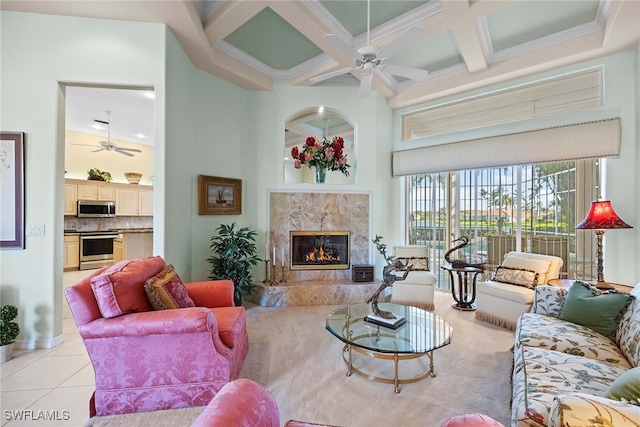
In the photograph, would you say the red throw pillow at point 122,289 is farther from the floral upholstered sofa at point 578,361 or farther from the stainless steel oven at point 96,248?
the stainless steel oven at point 96,248

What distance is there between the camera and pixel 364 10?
2955mm

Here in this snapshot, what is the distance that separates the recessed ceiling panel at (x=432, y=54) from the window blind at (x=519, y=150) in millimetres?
1171

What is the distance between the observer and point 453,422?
0.87 meters

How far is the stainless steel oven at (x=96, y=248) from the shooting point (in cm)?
635

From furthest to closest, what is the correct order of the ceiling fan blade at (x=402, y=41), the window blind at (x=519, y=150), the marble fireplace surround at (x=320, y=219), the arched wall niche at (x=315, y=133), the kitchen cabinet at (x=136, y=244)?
the kitchen cabinet at (x=136, y=244) < the arched wall niche at (x=315, y=133) < the marble fireplace surround at (x=320, y=219) < the window blind at (x=519, y=150) < the ceiling fan blade at (x=402, y=41)

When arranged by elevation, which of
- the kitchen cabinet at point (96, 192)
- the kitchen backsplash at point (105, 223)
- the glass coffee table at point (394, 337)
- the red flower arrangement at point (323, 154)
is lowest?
the glass coffee table at point (394, 337)

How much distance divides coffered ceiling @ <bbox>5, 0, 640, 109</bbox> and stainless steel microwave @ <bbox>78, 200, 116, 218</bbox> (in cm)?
474

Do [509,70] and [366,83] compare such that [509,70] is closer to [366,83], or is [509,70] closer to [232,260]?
[366,83]

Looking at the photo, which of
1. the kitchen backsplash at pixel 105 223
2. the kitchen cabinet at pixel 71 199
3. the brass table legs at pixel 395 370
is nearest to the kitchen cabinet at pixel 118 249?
the kitchen backsplash at pixel 105 223

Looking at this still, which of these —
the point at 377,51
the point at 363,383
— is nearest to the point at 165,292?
the point at 363,383

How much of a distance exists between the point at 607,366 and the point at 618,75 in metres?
3.47

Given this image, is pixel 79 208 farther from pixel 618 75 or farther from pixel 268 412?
pixel 618 75

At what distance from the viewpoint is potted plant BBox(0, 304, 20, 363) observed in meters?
2.40

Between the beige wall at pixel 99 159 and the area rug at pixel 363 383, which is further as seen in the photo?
the beige wall at pixel 99 159
